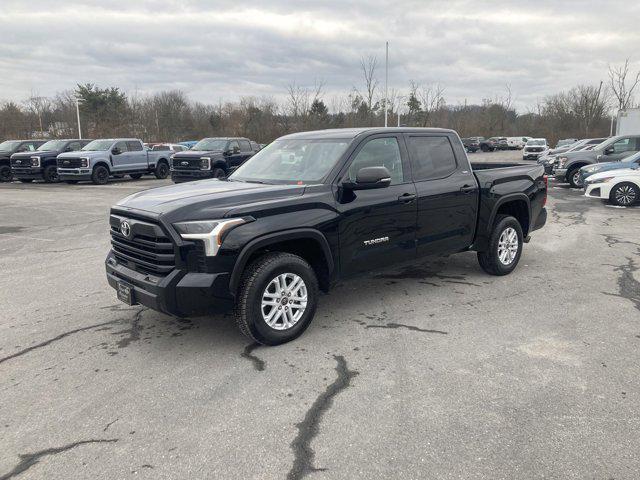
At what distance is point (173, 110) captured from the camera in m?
54.9

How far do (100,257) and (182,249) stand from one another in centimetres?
462

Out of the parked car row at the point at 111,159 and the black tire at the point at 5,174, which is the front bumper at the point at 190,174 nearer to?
the parked car row at the point at 111,159

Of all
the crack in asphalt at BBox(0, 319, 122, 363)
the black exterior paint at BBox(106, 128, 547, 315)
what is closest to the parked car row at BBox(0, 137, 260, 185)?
the black exterior paint at BBox(106, 128, 547, 315)

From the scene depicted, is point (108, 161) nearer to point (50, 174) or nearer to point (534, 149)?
point (50, 174)

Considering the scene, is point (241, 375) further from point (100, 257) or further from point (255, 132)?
point (255, 132)

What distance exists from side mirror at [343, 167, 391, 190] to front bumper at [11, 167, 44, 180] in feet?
67.3

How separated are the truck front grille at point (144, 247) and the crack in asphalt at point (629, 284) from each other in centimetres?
473

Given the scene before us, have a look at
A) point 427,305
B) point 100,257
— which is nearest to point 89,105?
point 100,257

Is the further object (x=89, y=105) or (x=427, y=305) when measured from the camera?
(x=89, y=105)

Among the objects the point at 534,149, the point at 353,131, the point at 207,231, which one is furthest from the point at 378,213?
the point at 534,149

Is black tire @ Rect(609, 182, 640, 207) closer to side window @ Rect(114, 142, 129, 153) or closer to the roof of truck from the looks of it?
the roof of truck

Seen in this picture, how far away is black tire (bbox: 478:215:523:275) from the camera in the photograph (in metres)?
6.16

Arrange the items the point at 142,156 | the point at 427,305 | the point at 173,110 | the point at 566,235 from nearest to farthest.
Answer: the point at 427,305 < the point at 566,235 < the point at 142,156 < the point at 173,110

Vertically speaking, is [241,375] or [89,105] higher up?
[89,105]
